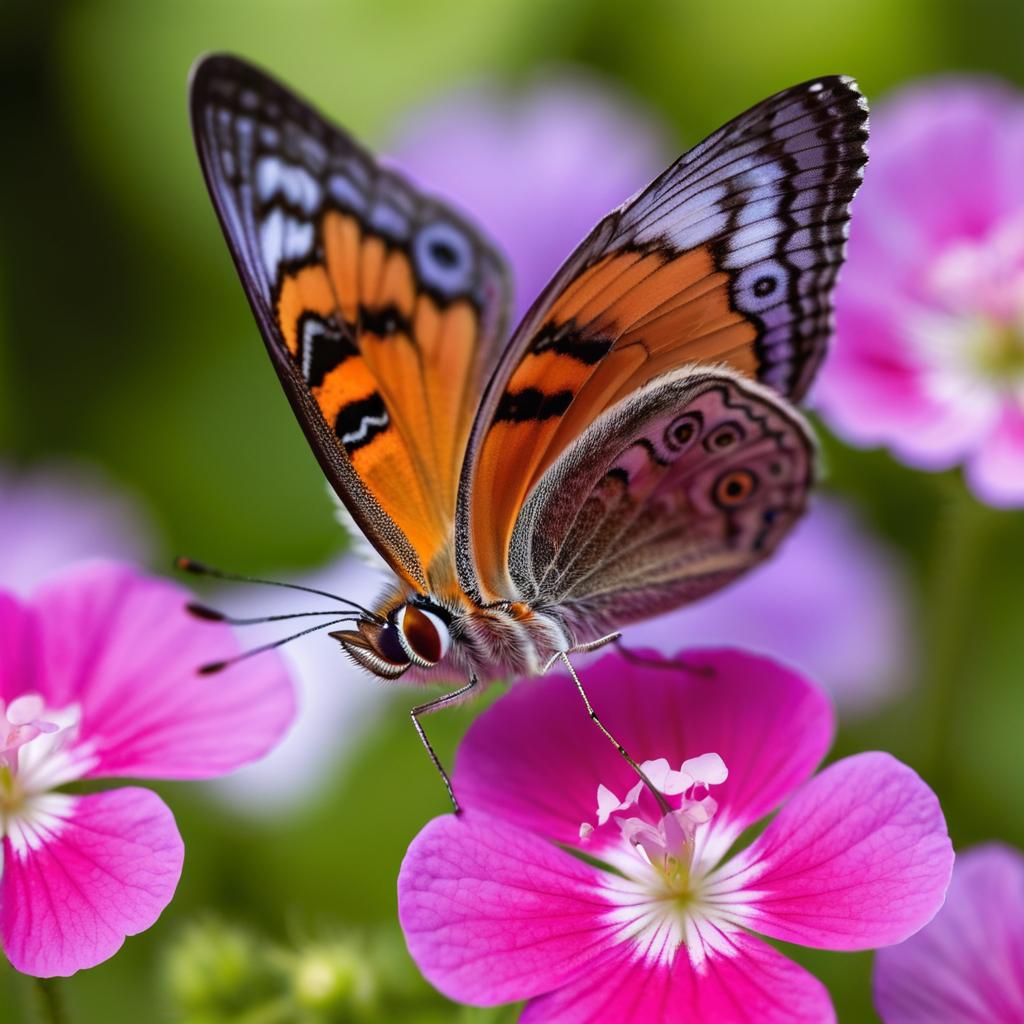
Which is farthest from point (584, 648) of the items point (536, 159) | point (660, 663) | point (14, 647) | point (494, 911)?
point (536, 159)

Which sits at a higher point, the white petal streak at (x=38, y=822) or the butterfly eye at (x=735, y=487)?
the butterfly eye at (x=735, y=487)

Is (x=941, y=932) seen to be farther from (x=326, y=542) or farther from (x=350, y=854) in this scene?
(x=326, y=542)

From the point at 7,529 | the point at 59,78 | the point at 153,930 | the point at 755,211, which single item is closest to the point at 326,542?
the point at 7,529

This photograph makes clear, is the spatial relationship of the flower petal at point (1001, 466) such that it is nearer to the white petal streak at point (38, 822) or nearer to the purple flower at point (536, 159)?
the purple flower at point (536, 159)

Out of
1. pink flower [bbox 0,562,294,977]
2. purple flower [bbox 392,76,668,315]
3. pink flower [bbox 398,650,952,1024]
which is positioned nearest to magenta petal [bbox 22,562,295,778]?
pink flower [bbox 0,562,294,977]

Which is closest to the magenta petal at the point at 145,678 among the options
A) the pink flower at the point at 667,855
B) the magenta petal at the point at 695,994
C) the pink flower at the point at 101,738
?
the pink flower at the point at 101,738

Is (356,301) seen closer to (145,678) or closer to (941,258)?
(145,678)

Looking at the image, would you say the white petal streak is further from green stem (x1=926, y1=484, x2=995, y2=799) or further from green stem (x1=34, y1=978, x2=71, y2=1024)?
green stem (x1=926, y1=484, x2=995, y2=799)
